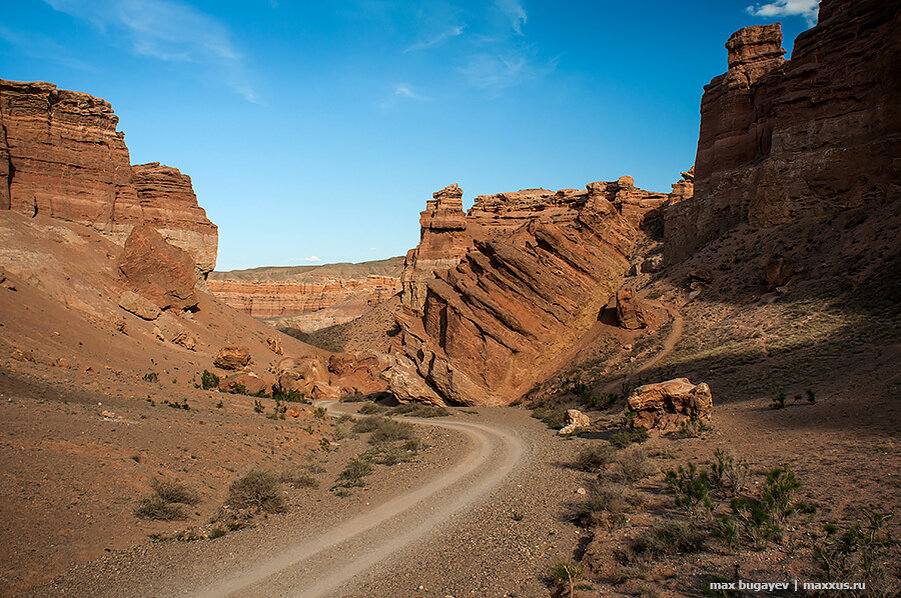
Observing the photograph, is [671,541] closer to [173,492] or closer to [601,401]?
[173,492]

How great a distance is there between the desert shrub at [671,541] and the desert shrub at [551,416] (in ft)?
39.6

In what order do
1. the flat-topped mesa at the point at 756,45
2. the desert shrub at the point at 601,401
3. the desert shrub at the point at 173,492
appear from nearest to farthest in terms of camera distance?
the desert shrub at the point at 173,492, the desert shrub at the point at 601,401, the flat-topped mesa at the point at 756,45

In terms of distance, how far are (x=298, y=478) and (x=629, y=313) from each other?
2059cm

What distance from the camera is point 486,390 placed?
90.7 ft

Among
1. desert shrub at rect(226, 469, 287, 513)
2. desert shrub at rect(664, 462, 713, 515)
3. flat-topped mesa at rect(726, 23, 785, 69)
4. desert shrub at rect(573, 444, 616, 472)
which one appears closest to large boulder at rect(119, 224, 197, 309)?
desert shrub at rect(226, 469, 287, 513)

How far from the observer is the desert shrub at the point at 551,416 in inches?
798

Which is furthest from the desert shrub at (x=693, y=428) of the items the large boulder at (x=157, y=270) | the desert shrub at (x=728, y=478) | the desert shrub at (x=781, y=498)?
the large boulder at (x=157, y=270)

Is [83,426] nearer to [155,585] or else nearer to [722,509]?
[155,585]

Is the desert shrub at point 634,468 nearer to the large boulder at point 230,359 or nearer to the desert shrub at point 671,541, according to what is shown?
the desert shrub at point 671,541

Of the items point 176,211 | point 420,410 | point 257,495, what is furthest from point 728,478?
point 176,211

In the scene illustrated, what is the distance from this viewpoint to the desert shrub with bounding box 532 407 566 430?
2028 centimetres

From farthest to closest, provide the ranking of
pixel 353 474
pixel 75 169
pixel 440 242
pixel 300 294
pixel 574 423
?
pixel 300 294 < pixel 440 242 < pixel 75 169 < pixel 574 423 < pixel 353 474

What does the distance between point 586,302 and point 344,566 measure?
76.1ft

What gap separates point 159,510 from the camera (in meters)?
10.0
